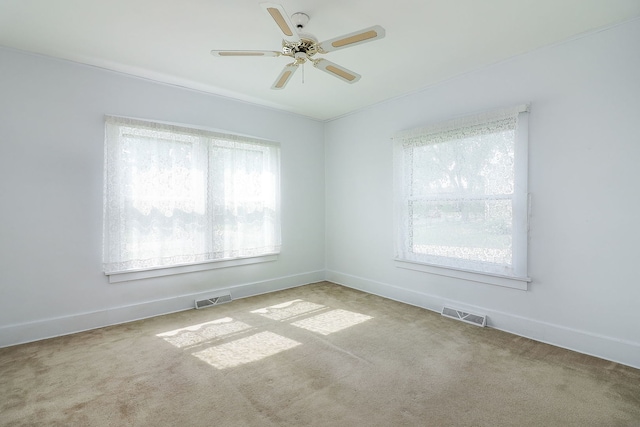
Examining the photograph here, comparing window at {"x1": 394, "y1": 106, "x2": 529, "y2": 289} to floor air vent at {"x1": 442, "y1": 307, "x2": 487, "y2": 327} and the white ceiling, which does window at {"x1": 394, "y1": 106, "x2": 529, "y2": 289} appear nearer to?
floor air vent at {"x1": 442, "y1": 307, "x2": 487, "y2": 327}

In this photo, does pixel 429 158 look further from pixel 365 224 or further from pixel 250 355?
pixel 250 355


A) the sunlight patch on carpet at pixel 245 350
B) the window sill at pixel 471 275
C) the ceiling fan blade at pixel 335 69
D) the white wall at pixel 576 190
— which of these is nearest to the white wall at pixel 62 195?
the sunlight patch on carpet at pixel 245 350

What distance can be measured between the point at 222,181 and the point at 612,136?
4.11 meters

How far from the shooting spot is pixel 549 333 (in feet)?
9.41

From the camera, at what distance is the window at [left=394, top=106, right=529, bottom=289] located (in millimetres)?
3062

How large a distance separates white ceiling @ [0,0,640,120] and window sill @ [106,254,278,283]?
2.27 metres

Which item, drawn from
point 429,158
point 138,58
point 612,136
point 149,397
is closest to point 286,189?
point 429,158

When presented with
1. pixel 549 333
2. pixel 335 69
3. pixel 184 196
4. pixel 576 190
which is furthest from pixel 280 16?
pixel 549 333

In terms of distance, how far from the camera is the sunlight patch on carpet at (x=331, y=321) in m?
3.24

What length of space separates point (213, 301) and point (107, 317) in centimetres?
115

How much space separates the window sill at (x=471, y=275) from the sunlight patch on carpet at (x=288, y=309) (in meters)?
1.30

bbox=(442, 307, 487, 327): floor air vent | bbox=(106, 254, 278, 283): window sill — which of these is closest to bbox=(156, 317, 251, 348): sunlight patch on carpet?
bbox=(106, 254, 278, 283): window sill

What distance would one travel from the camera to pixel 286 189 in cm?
484

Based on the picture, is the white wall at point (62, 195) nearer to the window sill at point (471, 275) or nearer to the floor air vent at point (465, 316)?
the window sill at point (471, 275)
